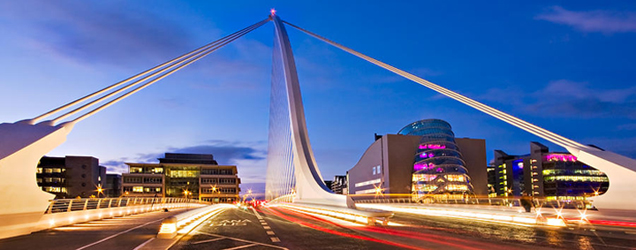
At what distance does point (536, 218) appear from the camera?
63.1 ft

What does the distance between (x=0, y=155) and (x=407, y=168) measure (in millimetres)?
116226

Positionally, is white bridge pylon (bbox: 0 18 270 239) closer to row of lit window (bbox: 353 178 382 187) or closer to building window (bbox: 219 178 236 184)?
row of lit window (bbox: 353 178 382 187)

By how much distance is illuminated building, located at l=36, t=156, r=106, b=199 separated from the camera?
387 feet

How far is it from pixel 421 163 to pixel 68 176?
3544 inches

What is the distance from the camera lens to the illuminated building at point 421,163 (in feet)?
382

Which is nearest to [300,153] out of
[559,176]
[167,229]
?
[167,229]

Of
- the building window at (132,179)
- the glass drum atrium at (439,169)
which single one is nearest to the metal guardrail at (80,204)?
the glass drum atrium at (439,169)

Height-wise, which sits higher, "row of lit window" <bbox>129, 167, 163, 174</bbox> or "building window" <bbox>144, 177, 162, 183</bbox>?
"row of lit window" <bbox>129, 167, 163, 174</bbox>

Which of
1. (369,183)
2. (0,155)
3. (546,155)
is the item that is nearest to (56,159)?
(369,183)

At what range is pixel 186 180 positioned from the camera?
5418 inches

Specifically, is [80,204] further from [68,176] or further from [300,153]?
[68,176]

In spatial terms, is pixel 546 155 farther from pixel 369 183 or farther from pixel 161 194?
pixel 161 194

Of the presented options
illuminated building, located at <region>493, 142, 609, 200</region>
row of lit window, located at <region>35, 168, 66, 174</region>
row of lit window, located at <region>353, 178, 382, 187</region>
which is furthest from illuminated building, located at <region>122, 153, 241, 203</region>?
illuminated building, located at <region>493, 142, 609, 200</region>

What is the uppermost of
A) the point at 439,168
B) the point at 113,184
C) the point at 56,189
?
the point at 439,168
